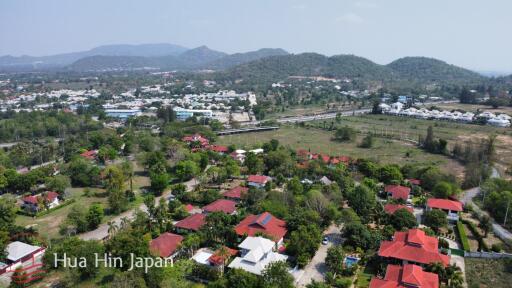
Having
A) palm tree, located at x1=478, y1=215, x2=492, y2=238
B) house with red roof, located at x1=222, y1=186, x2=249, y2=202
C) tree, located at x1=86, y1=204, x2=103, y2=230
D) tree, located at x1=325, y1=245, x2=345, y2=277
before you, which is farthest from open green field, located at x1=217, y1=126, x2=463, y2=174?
tree, located at x1=86, y1=204, x2=103, y2=230

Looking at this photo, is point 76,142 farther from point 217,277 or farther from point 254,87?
point 254,87

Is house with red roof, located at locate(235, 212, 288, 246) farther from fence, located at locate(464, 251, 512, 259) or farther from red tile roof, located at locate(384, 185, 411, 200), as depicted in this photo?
red tile roof, located at locate(384, 185, 411, 200)

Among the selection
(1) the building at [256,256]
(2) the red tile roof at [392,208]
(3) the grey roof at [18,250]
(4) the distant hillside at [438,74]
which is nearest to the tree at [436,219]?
(2) the red tile roof at [392,208]

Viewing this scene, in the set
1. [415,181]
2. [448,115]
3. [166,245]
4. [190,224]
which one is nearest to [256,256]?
[166,245]

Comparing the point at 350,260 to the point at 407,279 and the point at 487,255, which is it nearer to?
the point at 407,279

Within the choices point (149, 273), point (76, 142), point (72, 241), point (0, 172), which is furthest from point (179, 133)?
point (149, 273)

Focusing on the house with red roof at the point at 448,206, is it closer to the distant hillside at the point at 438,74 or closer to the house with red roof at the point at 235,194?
the house with red roof at the point at 235,194

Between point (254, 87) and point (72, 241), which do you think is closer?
point (72, 241)
